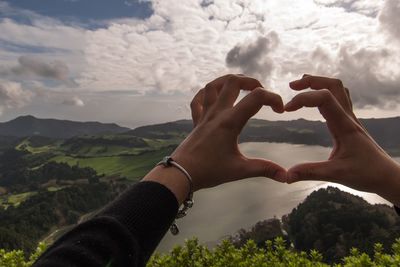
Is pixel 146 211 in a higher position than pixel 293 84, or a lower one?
lower

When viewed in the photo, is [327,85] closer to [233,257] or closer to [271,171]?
[271,171]

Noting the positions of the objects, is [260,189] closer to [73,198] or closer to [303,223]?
[303,223]

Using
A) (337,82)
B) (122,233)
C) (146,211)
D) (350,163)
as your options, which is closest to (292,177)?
(350,163)

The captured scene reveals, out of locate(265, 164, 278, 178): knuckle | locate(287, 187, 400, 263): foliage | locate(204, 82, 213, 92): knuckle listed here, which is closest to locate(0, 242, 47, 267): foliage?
locate(204, 82, 213, 92): knuckle

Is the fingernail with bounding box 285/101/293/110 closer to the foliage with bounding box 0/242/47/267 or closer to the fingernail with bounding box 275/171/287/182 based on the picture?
the fingernail with bounding box 275/171/287/182

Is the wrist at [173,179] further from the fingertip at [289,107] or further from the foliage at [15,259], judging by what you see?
the foliage at [15,259]
